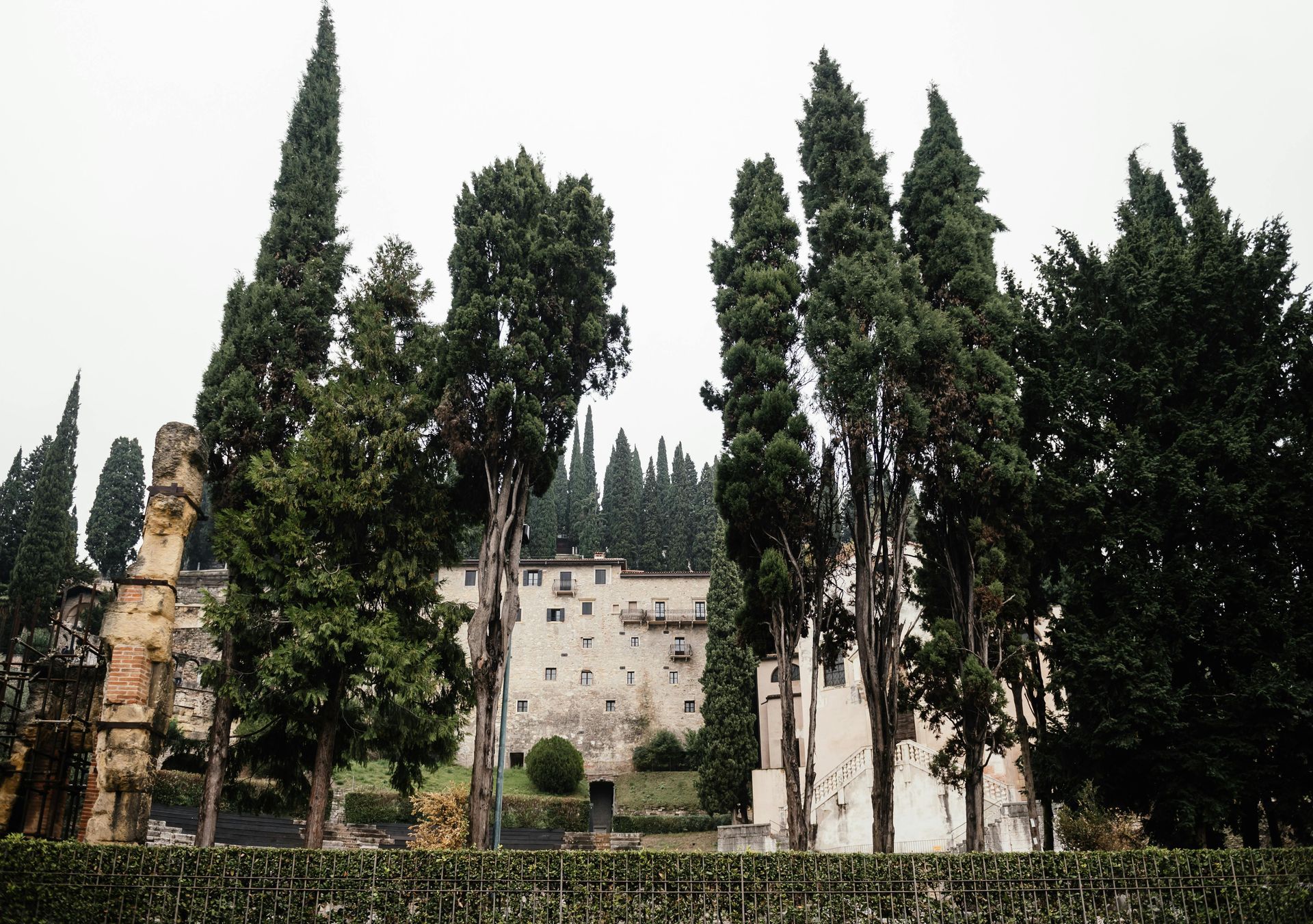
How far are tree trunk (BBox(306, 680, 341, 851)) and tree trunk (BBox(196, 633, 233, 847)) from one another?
1557 millimetres

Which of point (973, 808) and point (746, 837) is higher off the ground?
point (973, 808)

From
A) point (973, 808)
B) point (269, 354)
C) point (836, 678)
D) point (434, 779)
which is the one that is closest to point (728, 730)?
point (836, 678)

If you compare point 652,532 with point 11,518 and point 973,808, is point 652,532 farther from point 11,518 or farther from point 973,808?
point 973,808

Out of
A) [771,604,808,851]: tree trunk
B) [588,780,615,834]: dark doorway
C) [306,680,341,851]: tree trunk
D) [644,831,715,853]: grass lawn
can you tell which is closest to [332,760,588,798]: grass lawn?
[588,780,615,834]: dark doorway

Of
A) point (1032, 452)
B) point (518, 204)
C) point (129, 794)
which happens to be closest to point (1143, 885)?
point (1032, 452)

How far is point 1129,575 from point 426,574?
41.4 feet

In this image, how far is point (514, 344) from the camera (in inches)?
712

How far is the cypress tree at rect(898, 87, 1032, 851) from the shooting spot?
16125mm

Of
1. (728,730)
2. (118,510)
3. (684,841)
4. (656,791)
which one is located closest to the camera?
(684,841)

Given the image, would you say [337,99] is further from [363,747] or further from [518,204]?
[363,747]

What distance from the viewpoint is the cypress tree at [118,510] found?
5831cm

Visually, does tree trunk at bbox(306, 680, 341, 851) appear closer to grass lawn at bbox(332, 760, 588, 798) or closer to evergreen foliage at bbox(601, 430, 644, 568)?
grass lawn at bbox(332, 760, 588, 798)

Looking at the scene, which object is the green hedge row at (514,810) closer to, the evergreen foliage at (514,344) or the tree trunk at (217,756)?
the tree trunk at (217,756)

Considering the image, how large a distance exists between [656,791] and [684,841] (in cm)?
774
